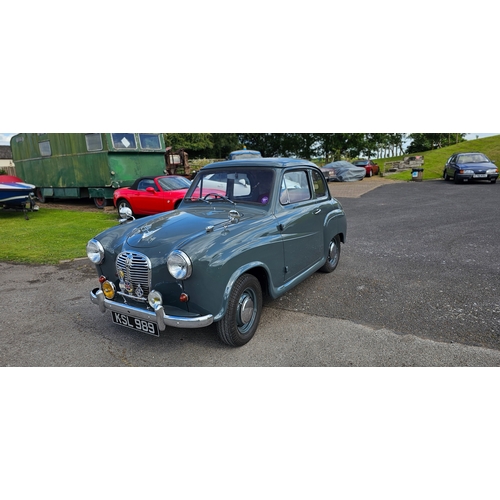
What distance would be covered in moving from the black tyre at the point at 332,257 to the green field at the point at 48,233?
192 inches

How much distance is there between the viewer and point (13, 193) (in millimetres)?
12586

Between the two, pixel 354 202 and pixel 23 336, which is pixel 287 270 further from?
pixel 354 202

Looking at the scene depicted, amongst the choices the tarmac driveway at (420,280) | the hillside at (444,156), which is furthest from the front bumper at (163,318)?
the hillside at (444,156)

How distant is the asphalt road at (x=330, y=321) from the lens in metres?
3.35

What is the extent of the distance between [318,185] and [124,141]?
10.4m

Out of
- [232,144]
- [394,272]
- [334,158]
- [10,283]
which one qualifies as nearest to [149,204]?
[10,283]

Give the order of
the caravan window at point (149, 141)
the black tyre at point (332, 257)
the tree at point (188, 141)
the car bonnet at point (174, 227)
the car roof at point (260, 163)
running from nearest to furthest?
the car bonnet at point (174, 227)
the car roof at point (260, 163)
the black tyre at point (332, 257)
the caravan window at point (149, 141)
the tree at point (188, 141)

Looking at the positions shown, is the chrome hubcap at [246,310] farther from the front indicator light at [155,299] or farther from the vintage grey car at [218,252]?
the front indicator light at [155,299]

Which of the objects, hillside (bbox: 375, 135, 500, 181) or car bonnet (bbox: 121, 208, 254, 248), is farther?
hillside (bbox: 375, 135, 500, 181)

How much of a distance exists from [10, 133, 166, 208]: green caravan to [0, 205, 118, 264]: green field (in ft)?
3.95

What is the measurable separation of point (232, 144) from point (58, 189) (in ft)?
117

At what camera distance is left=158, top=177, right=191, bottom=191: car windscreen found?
1092 cm

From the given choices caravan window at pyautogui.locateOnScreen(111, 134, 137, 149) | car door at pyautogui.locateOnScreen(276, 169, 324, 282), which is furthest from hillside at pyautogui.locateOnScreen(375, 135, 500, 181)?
car door at pyautogui.locateOnScreen(276, 169, 324, 282)

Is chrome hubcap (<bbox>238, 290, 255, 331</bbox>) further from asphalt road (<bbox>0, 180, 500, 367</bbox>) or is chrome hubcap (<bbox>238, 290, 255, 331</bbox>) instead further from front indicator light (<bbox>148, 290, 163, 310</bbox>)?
front indicator light (<bbox>148, 290, 163, 310</bbox>)
